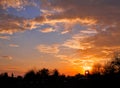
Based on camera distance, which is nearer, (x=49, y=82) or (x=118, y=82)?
(x=118, y=82)

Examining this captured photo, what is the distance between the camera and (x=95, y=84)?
75.8m

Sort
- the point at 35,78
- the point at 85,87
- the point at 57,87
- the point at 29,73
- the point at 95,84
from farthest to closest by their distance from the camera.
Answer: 1. the point at 29,73
2. the point at 35,78
3. the point at 57,87
4. the point at 85,87
5. the point at 95,84

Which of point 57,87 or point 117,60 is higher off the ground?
point 117,60

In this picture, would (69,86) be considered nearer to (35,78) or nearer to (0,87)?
(0,87)

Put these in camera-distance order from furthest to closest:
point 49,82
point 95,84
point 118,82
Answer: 1. point 49,82
2. point 95,84
3. point 118,82

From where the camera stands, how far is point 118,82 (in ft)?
223

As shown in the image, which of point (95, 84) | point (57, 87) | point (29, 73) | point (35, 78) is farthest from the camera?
point (29, 73)

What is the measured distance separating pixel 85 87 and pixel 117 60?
502 inches

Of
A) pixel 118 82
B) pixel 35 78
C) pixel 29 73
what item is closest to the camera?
pixel 118 82

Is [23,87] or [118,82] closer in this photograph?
[118,82]

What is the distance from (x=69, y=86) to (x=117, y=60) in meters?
19.0

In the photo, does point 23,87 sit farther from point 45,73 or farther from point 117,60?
point 45,73

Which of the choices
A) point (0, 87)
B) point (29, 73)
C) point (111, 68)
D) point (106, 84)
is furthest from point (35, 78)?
point (106, 84)

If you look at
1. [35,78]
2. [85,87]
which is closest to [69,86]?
[85,87]
